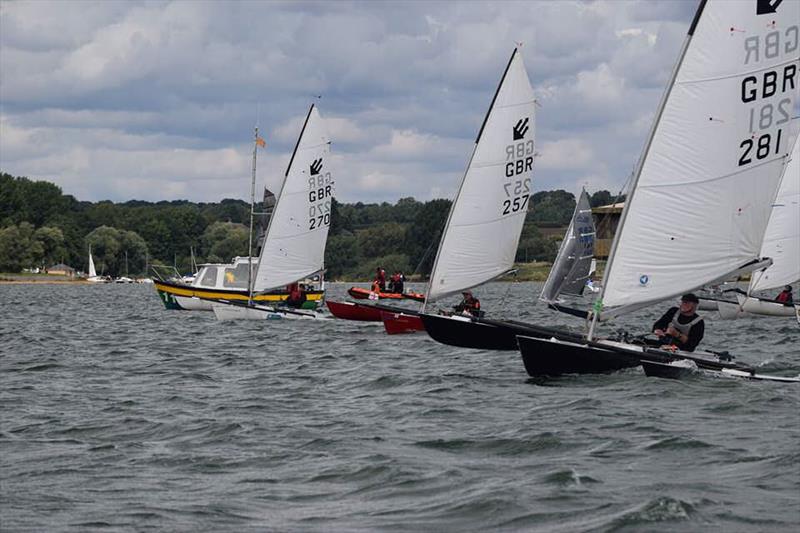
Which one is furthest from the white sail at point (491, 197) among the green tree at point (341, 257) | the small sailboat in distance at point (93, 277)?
the green tree at point (341, 257)

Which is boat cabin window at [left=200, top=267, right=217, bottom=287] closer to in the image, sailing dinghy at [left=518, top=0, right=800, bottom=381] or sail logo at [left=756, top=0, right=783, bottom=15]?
sailing dinghy at [left=518, top=0, right=800, bottom=381]

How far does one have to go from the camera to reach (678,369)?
20844 mm

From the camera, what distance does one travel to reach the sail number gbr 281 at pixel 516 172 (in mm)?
32781

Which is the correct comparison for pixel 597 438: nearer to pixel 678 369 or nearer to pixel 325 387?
pixel 678 369

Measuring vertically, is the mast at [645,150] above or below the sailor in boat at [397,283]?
above

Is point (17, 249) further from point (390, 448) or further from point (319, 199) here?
point (390, 448)

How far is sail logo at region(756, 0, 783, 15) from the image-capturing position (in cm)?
2042

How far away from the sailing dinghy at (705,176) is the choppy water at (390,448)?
118 centimetres

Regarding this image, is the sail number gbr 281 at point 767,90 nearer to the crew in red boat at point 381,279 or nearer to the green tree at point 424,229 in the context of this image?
the crew in red boat at point 381,279

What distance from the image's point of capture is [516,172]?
108 feet

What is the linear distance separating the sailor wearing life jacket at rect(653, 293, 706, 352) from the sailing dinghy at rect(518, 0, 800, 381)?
29 centimetres

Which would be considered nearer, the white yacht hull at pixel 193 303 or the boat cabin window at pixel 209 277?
the white yacht hull at pixel 193 303

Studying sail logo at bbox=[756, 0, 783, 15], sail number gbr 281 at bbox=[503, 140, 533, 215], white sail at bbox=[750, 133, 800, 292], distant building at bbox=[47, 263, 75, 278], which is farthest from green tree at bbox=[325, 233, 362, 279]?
sail logo at bbox=[756, 0, 783, 15]

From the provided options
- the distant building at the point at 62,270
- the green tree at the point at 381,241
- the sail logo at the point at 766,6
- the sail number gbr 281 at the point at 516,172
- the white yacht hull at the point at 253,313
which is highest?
the green tree at the point at 381,241
